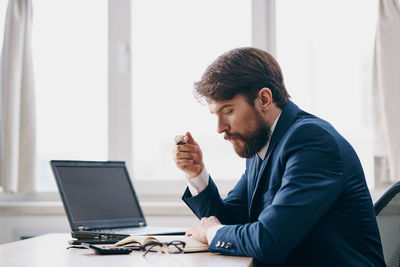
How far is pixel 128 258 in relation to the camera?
131 cm

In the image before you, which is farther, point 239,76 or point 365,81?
point 365,81

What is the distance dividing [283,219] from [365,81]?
6.02ft

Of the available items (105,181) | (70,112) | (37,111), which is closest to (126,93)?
(70,112)

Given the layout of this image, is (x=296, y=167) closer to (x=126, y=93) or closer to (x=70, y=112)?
(x=126, y=93)

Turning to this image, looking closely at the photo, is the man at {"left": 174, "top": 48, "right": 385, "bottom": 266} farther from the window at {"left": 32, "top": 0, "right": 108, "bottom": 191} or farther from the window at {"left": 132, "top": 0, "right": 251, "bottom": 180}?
the window at {"left": 32, "top": 0, "right": 108, "bottom": 191}

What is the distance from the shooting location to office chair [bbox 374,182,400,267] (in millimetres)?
1553

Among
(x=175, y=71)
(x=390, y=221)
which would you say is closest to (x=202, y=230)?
(x=390, y=221)

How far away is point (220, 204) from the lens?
183 centimetres

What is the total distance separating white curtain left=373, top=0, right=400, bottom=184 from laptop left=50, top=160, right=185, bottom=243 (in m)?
1.31

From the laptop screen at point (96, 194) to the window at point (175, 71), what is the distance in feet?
3.18

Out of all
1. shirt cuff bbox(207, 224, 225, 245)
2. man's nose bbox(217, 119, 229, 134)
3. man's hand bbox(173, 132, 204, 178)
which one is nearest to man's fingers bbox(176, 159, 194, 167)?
man's hand bbox(173, 132, 204, 178)

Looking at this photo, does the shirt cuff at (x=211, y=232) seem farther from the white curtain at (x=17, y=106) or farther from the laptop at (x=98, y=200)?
the white curtain at (x=17, y=106)

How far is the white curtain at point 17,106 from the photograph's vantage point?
2959 millimetres

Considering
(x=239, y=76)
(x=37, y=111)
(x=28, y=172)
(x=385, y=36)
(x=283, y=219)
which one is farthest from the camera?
(x=37, y=111)
